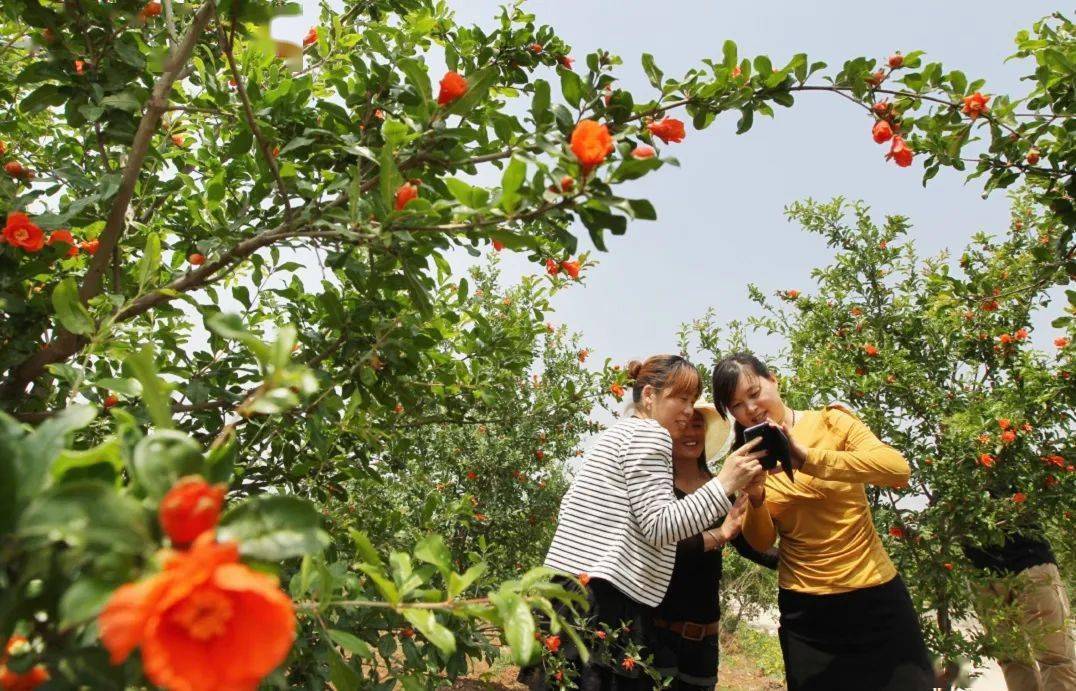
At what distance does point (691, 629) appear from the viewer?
7.67 ft

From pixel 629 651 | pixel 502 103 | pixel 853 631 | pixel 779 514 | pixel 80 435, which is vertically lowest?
pixel 629 651

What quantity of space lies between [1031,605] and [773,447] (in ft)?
9.53

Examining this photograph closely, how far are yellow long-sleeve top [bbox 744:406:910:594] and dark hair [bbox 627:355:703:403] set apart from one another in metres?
0.43

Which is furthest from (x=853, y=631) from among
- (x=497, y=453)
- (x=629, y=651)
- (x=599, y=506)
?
(x=497, y=453)

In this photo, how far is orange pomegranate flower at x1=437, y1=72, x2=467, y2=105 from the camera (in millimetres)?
1282

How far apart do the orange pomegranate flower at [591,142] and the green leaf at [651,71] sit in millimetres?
760

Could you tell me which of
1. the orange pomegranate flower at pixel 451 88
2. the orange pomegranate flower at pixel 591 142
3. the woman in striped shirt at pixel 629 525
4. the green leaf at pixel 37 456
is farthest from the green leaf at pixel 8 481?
the woman in striped shirt at pixel 629 525

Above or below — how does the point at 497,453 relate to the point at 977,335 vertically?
below

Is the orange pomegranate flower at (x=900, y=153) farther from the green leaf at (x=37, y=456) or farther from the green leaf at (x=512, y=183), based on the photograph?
the green leaf at (x=37, y=456)

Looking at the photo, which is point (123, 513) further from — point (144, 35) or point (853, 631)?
point (853, 631)

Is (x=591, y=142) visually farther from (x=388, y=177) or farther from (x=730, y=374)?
(x=730, y=374)

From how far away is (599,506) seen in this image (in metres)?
2.25

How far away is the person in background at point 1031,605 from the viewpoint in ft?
12.1

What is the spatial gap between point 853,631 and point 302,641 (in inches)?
69.0
